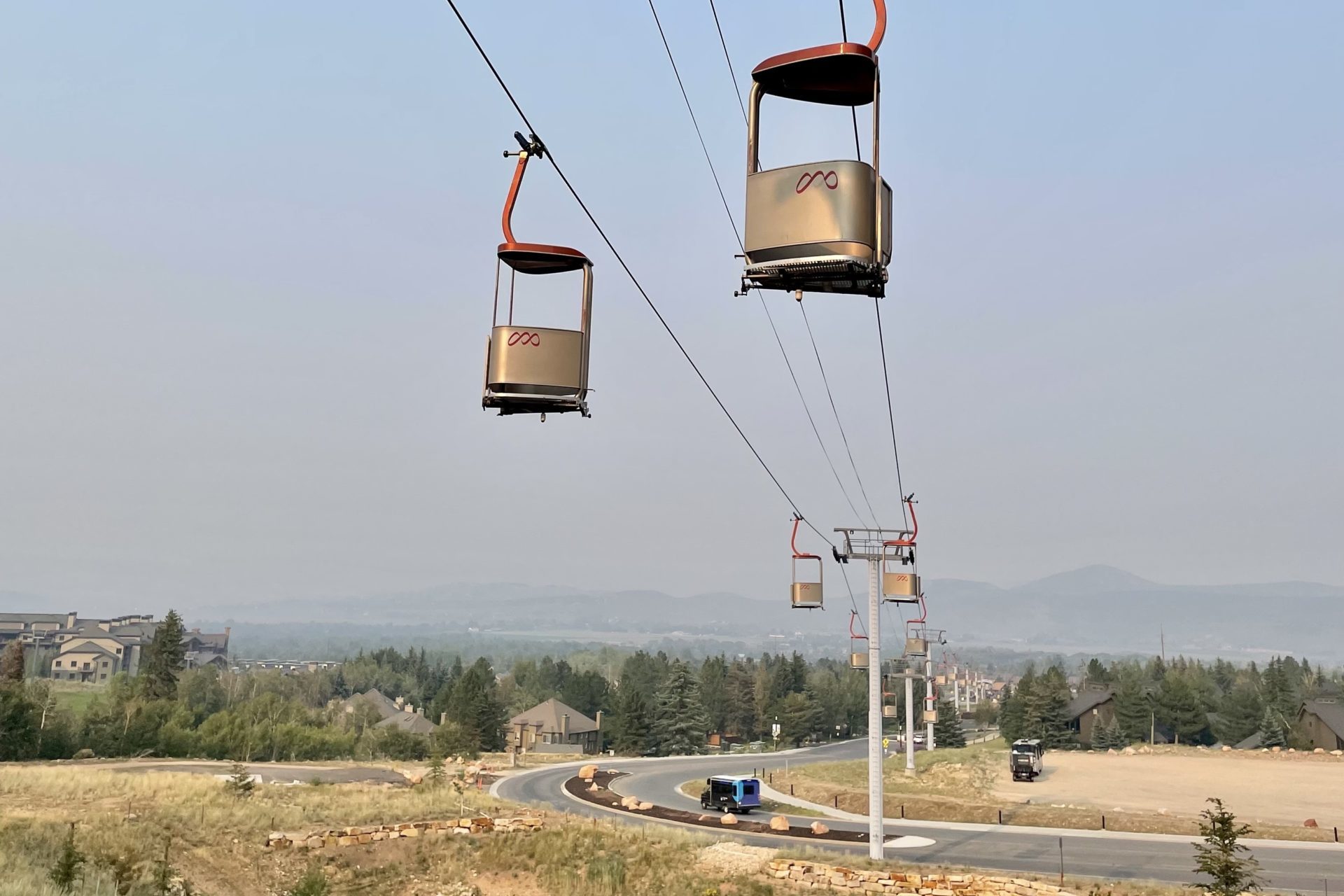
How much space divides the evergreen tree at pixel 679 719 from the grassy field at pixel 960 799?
90.8 ft

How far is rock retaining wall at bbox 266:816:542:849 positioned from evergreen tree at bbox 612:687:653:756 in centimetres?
6635

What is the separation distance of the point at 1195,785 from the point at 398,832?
174 feet

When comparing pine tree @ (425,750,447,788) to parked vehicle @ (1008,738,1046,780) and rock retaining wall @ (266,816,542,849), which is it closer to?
rock retaining wall @ (266,816,542,849)

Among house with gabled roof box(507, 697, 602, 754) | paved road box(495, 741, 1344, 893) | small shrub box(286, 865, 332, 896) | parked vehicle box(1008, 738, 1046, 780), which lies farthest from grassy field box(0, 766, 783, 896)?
house with gabled roof box(507, 697, 602, 754)

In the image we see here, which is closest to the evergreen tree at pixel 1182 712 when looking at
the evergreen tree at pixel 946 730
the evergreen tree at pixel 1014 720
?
the evergreen tree at pixel 1014 720

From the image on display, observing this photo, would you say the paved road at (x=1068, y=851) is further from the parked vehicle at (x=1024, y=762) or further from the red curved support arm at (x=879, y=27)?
the red curved support arm at (x=879, y=27)

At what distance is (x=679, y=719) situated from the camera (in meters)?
102

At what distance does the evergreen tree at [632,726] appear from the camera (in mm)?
102188

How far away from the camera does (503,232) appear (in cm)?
1173

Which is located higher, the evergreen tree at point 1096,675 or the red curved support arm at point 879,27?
the red curved support arm at point 879,27

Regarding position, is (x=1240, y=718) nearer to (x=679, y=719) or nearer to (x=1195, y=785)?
(x=1195, y=785)

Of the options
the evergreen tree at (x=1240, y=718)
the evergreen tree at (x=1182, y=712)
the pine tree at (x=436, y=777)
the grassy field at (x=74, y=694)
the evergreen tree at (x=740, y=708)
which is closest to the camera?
the pine tree at (x=436, y=777)

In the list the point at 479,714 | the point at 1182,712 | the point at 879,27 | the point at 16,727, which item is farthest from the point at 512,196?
the point at 1182,712

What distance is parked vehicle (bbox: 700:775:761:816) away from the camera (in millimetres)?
48875
